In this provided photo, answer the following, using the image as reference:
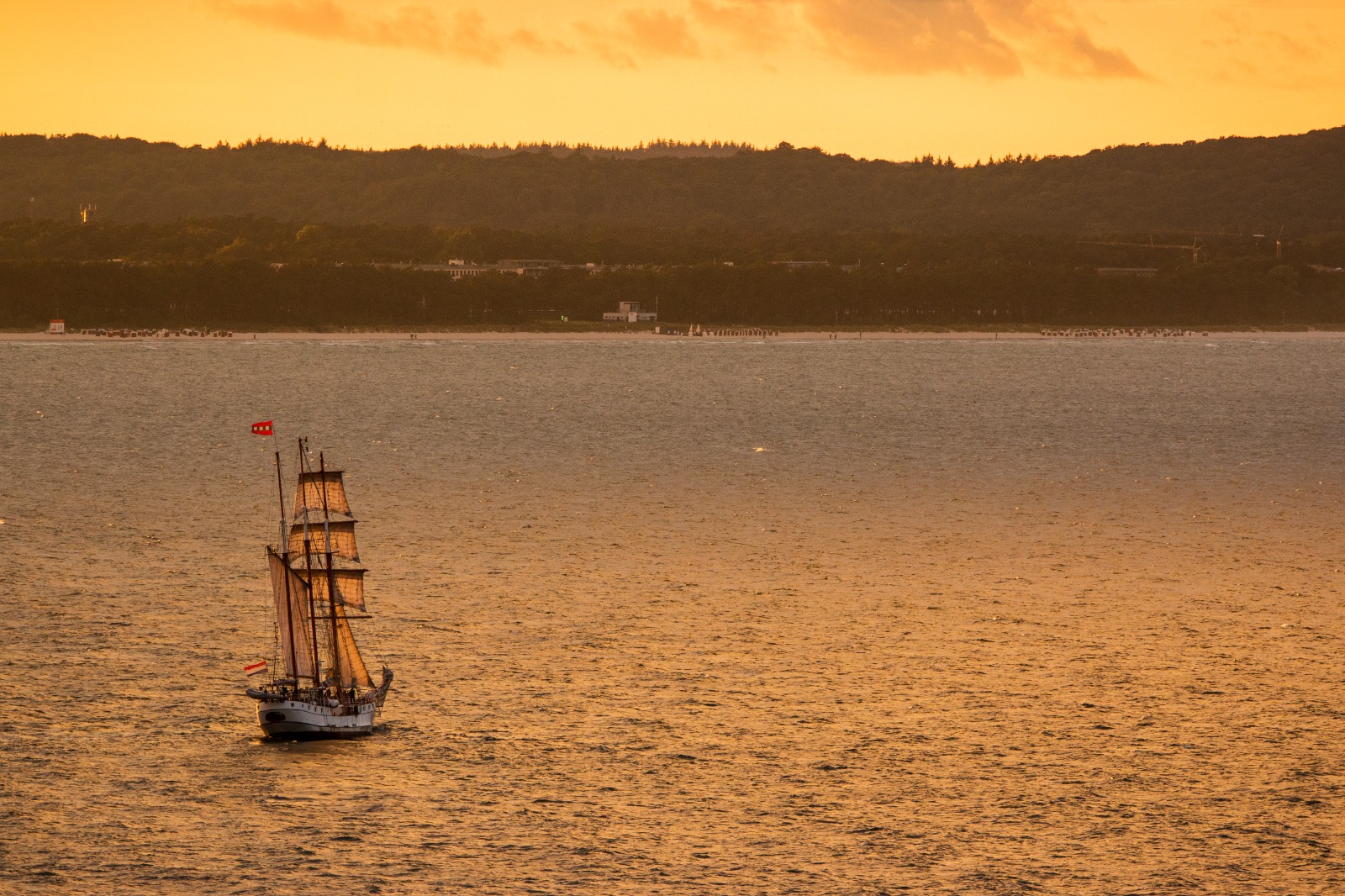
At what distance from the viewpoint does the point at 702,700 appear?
4853 cm

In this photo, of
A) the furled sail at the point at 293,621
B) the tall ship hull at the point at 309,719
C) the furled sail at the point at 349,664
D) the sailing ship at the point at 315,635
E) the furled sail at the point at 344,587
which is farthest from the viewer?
the furled sail at the point at 344,587

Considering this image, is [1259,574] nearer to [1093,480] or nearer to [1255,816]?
[1255,816]

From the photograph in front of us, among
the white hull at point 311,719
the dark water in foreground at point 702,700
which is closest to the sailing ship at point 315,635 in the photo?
the white hull at point 311,719

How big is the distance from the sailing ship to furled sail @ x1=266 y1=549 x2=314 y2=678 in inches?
0.9

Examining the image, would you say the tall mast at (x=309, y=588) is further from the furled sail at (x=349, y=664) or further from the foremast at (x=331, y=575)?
the furled sail at (x=349, y=664)

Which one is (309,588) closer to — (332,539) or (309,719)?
(332,539)

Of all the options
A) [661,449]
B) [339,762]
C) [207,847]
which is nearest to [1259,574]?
[339,762]

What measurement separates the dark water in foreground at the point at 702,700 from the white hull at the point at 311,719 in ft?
2.55

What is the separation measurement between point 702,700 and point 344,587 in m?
10.6

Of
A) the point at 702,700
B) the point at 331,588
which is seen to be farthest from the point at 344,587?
the point at 702,700

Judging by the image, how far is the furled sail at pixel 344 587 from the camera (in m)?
46.4

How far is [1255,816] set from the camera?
39.0 meters

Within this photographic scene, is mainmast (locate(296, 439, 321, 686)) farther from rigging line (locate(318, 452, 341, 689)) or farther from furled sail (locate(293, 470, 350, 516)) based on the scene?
rigging line (locate(318, 452, 341, 689))

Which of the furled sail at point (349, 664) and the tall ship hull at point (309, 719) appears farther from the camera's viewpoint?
the furled sail at point (349, 664)
